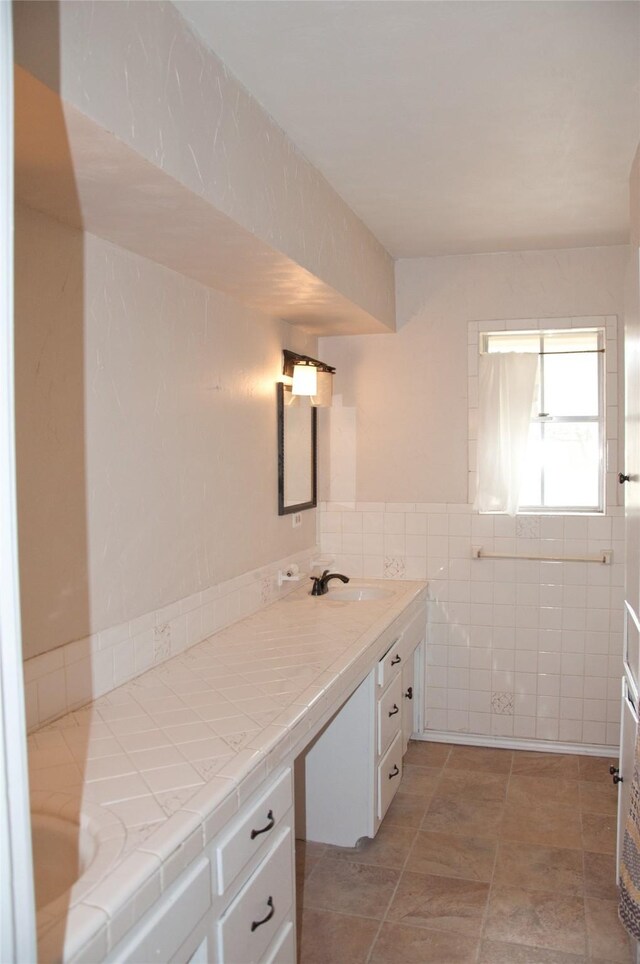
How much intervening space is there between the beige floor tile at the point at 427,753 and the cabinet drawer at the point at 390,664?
78cm

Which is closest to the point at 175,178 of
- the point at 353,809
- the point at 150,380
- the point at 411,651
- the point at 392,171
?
the point at 150,380

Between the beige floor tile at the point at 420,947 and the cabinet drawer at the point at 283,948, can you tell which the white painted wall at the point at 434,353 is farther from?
the cabinet drawer at the point at 283,948

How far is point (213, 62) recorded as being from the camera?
2.05 meters

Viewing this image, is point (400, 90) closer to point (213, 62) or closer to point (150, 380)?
point (213, 62)

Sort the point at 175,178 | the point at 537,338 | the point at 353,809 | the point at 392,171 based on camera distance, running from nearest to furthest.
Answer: the point at 175,178 < the point at 392,171 < the point at 353,809 < the point at 537,338

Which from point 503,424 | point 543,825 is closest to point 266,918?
point 543,825

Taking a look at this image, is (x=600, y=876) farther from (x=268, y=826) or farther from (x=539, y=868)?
(x=268, y=826)

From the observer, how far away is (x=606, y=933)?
2.61 m

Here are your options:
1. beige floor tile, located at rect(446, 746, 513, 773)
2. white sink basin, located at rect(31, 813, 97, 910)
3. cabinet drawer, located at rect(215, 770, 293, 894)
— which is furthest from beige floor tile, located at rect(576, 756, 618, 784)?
white sink basin, located at rect(31, 813, 97, 910)

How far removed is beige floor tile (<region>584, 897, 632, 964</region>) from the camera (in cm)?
250

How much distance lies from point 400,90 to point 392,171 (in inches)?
26.1

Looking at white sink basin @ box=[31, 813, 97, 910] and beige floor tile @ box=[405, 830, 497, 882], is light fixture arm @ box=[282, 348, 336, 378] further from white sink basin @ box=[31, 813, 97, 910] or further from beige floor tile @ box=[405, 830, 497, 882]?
white sink basin @ box=[31, 813, 97, 910]

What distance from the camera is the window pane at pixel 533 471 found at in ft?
13.8

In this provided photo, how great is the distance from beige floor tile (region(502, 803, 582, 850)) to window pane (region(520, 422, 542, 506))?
156 centimetres
